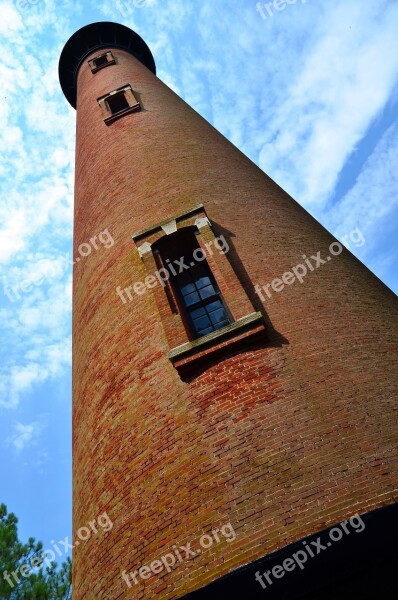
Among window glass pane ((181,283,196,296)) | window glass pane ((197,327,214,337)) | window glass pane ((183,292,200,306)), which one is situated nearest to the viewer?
window glass pane ((197,327,214,337))

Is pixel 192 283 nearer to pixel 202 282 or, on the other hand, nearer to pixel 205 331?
pixel 202 282

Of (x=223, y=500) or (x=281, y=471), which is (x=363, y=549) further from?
(x=223, y=500)

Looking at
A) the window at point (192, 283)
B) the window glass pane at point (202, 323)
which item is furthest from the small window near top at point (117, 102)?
the window glass pane at point (202, 323)

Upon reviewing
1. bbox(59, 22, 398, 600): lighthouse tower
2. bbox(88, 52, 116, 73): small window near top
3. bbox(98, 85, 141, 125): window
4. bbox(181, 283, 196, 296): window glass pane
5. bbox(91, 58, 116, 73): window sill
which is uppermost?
bbox(88, 52, 116, 73): small window near top

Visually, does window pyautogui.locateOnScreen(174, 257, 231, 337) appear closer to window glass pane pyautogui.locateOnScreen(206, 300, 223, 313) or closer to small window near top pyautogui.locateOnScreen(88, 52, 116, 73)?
window glass pane pyautogui.locateOnScreen(206, 300, 223, 313)

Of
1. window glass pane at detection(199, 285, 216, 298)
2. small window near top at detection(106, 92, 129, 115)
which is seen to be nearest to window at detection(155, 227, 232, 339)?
window glass pane at detection(199, 285, 216, 298)

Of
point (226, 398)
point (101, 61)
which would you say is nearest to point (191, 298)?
point (226, 398)

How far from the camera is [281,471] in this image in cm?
404

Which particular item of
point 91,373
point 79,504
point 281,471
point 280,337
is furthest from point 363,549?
point 91,373

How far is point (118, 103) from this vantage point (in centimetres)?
1208

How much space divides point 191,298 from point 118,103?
310 inches

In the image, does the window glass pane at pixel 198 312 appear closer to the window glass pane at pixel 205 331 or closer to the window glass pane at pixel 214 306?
the window glass pane at pixel 214 306

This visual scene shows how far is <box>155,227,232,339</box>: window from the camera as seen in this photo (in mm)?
6086

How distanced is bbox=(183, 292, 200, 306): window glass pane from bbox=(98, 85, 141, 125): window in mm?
6271
